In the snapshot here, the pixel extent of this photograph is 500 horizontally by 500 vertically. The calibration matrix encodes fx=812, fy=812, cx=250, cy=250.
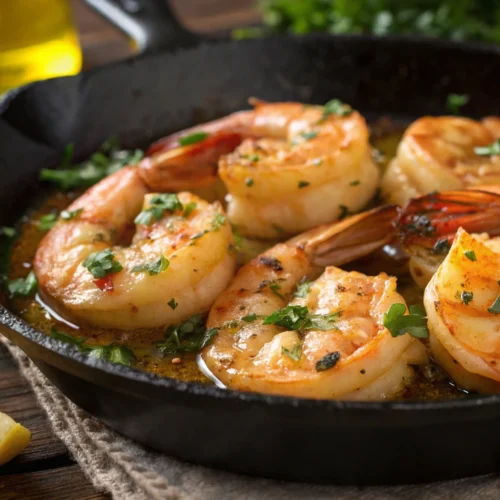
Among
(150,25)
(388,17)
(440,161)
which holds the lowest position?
(388,17)

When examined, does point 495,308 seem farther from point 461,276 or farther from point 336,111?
point 336,111

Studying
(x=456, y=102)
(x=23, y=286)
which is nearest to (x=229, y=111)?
(x=456, y=102)

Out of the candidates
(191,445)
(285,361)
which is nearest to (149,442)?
(191,445)

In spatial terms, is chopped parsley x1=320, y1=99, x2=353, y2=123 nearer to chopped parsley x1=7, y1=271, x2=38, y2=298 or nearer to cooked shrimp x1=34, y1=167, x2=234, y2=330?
cooked shrimp x1=34, y1=167, x2=234, y2=330

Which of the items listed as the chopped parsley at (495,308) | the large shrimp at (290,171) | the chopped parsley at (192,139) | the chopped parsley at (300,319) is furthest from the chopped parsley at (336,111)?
the chopped parsley at (495,308)

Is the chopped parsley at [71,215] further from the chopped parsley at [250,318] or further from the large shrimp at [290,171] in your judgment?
the chopped parsley at [250,318]

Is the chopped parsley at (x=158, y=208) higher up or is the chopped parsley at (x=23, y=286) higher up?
the chopped parsley at (x=158, y=208)

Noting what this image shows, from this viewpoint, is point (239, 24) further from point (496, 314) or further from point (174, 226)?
point (496, 314)
